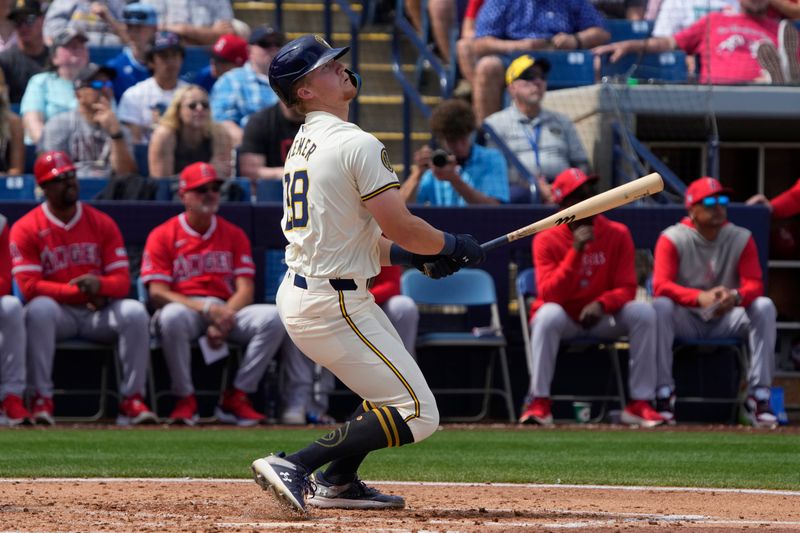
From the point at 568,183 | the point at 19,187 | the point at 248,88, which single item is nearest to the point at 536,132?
the point at 568,183

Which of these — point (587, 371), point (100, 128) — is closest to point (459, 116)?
point (587, 371)

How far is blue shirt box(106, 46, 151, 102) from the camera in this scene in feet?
39.9

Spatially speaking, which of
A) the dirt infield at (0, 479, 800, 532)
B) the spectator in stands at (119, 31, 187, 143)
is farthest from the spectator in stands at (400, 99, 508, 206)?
the dirt infield at (0, 479, 800, 532)

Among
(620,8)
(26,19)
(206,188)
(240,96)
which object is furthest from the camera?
(620,8)

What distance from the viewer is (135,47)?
12430 mm

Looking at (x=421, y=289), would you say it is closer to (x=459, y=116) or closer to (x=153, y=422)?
(x=459, y=116)

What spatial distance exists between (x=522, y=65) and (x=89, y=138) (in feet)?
11.5

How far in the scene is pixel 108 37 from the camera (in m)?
13.1

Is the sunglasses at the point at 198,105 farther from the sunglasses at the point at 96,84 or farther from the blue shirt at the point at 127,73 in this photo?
the blue shirt at the point at 127,73

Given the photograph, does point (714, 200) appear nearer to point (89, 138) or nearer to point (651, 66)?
point (651, 66)

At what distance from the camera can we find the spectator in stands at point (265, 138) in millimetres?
10859

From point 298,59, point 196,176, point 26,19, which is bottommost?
point 196,176

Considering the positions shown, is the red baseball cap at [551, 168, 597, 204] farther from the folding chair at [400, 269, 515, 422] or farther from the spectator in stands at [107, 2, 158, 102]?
the spectator in stands at [107, 2, 158, 102]

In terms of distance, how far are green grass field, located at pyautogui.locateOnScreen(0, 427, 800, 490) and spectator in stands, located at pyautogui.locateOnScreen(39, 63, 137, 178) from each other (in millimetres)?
2433
